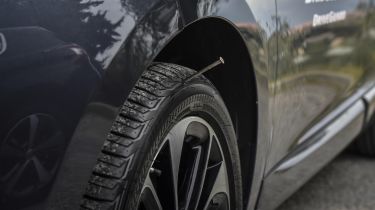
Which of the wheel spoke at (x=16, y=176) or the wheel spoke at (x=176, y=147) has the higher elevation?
the wheel spoke at (x=16, y=176)

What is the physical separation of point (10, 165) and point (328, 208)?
2432 mm

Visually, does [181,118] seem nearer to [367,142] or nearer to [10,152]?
[10,152]

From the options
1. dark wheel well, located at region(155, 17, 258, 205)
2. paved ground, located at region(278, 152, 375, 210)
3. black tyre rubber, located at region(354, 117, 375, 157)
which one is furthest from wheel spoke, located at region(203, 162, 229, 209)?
black tyre rubber, located at region(354, 117, 375, 157)

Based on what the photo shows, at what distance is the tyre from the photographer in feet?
5.17

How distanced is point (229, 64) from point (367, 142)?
2.45m

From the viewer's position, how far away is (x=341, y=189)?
3756 millimetres

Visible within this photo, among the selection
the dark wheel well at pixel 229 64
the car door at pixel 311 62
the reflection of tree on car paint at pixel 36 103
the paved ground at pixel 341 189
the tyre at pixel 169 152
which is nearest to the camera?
the reflection of tree on car paint at pixel 36 103

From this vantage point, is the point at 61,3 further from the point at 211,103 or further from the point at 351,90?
the point at 351,90

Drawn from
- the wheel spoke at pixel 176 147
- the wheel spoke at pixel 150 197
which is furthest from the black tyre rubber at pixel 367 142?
the wheel spoke at pixel 150 197

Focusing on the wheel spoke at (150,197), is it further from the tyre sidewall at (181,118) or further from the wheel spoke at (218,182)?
the wheel spoke at (218,182)

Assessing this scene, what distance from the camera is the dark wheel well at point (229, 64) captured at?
1.97 m

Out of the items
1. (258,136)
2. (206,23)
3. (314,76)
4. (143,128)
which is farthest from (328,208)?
(143,128)

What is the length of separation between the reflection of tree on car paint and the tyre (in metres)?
0.21

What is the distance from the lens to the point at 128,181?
5.22 ft
